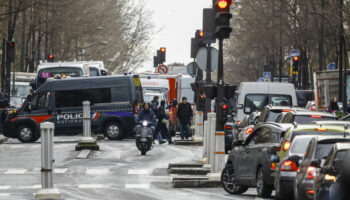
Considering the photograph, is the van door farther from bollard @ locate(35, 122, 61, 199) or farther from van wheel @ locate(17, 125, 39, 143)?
bollard @ locate(35, 122, 61, 199)

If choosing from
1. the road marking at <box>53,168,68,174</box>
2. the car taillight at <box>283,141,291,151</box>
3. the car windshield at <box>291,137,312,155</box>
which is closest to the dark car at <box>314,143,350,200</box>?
the car windshield at <box>291,137,312,155</box>

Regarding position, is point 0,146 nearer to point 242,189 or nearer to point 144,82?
point 144,82

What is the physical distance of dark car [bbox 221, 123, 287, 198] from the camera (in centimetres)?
1664

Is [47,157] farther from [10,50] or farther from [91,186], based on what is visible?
[10,50]

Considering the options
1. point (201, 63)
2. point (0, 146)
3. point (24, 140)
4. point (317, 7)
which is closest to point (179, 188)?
point (201, 63)

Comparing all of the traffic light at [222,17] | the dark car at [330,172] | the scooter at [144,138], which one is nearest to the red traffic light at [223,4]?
the traffic light at [222,17]

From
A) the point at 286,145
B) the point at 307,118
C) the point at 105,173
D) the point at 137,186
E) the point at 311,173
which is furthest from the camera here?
the point at 105,173

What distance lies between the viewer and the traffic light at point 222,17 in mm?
19406

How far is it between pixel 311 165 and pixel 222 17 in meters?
7.76

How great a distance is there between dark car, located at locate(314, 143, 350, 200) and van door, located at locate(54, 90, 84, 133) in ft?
84.8

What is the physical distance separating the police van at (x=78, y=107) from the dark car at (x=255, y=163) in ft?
56.8

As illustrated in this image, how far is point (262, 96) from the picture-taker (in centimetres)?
3809

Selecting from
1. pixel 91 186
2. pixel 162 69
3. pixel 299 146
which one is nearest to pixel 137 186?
pixel 91 186

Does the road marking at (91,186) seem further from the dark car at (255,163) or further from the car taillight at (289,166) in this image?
the car taillight at (289,166)
